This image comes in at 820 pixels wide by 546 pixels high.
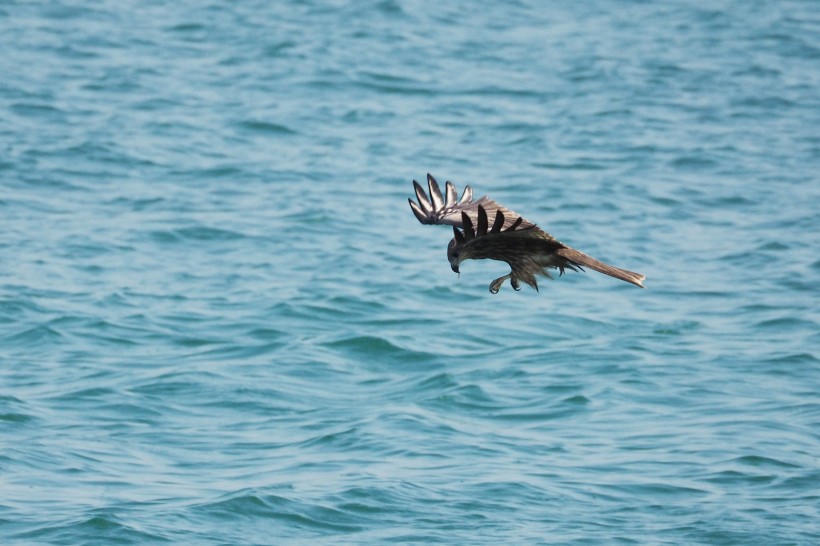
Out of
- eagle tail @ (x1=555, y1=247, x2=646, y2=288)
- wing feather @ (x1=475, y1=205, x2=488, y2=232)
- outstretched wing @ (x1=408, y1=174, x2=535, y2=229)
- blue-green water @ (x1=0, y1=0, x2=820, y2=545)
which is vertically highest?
wing feather @ (x1=475, y1=205, x2=488, y2=232)

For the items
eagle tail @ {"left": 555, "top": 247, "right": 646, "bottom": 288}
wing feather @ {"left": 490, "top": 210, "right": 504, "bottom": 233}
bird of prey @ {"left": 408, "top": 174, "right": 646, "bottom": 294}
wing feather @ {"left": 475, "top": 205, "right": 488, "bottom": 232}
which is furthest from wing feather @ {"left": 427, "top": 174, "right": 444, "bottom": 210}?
wing feather @ {"left": 490, "top": 210, "right": 504, "bottom": 233}

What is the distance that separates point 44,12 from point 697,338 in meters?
14.0

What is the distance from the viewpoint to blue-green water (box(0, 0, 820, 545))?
10.9 m

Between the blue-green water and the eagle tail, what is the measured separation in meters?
3.04

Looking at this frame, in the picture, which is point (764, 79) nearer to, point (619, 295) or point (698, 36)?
point (698, 36)

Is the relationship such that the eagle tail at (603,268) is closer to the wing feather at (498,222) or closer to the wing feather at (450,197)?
the wing feather at (498,222)

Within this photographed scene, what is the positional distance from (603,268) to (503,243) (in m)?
0.55

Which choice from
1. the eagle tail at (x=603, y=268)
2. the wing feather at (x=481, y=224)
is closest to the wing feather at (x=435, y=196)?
the eagle tail at (x=603, y=268)

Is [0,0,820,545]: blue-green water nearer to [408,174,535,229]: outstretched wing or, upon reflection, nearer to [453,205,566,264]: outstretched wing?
[408,174,535,229]: outstretched wing

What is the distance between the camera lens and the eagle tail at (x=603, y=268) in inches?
302

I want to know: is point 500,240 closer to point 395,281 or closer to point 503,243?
point 503,243

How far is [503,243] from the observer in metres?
7.82

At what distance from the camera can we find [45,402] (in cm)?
1215

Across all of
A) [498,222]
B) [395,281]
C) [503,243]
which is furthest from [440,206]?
[395,281]
